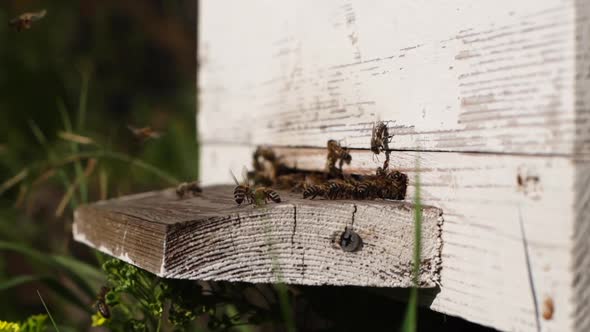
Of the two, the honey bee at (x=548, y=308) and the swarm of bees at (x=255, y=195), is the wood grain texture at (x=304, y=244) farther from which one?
the honey bee at (x=548, y=308)

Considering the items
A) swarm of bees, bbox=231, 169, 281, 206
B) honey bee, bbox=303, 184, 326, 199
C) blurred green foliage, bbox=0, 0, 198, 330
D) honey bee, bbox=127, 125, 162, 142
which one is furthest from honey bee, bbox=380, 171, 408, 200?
honey bee, bbox=127, 125, 162, 142

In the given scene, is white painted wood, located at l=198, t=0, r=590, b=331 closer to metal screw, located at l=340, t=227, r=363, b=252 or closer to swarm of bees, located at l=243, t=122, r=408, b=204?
swarm of bees, located at l=243, t=122, r=408, b=204

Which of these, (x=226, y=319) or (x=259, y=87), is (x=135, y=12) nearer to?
(x=259, y=87)

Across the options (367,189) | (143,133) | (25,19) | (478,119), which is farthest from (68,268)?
(478,119)

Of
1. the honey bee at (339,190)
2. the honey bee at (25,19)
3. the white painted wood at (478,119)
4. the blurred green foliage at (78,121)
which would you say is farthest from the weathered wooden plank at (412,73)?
the honey bee at (25,19)

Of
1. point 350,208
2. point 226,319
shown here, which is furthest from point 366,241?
point 226,319

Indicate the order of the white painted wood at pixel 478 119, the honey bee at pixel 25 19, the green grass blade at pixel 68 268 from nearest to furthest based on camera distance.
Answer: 1. the white painted wood at pixel 478 119
2. the green grass blade at pixel 68 268
3. the honey bee at pixel 25 19
